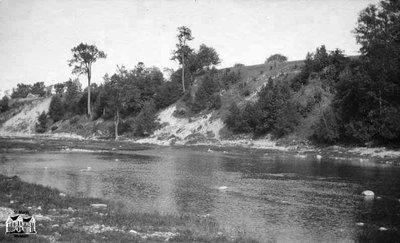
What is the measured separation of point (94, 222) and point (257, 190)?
50.8ft

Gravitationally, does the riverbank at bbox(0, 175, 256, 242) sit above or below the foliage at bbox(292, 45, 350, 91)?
below

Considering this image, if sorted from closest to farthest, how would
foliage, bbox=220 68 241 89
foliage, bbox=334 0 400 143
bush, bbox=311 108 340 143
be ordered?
foliage, bbox=334 0 400 143 < bush, bbox=311 108 340 143 < foliage, bbox=220 68 241 89

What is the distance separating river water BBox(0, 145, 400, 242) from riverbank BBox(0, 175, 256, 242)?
61.9 inches

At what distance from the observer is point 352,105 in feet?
219

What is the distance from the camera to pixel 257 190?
31.3m

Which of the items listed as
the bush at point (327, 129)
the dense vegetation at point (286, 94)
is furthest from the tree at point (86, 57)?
the bush at point (327, 129)

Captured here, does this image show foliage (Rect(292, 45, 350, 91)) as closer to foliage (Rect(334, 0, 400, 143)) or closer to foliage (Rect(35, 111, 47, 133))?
foliage (Rect(334, 0, 400, 143))

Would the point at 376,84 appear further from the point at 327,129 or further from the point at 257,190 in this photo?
the point at 257,190

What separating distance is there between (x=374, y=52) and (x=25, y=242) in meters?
Answer: 60.6

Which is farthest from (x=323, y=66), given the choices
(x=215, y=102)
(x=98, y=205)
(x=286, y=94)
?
(x=98, y=205)

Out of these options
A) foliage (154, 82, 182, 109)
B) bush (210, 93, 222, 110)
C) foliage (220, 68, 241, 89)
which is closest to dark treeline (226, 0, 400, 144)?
bush (210, 93, 222, 110)

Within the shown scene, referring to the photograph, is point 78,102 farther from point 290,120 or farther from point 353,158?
point 353,158

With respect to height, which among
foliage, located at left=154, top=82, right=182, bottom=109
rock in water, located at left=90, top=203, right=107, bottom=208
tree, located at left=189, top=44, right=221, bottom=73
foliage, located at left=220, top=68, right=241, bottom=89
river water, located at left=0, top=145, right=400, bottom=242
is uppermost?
tree, located at left=189, top=44, right=221, bottom=73

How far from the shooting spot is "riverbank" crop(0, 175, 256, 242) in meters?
16.1
